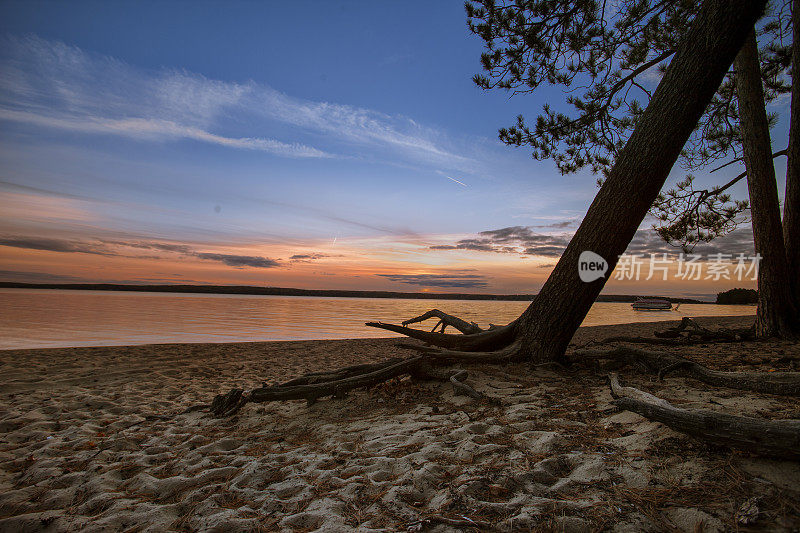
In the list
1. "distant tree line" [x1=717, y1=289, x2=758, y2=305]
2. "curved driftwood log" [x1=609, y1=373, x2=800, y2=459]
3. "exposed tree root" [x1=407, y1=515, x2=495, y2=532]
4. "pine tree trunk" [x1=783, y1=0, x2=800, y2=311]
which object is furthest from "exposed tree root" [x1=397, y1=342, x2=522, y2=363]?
"distant tree line" [x1=717, y1=289, x2=758, y2=305]

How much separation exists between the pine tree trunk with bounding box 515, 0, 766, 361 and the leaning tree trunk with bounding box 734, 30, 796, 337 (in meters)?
3.87

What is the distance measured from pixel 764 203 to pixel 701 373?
4528 millimetres

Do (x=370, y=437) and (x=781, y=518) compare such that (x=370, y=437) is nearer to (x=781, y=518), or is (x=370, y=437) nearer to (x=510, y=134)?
(x=781, y=518)

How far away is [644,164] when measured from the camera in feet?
12.1

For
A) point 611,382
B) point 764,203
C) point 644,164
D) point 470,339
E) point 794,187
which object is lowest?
point 611,382

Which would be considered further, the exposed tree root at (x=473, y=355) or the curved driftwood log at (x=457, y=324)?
the curved driftwood log at (x=457, y=324)

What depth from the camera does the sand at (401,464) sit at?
5.60 feet

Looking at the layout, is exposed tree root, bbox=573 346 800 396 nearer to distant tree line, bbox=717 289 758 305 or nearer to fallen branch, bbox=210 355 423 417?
fallen branch, bbox=210 355 423 417

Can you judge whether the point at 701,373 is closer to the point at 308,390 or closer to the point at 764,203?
the point at 308,390

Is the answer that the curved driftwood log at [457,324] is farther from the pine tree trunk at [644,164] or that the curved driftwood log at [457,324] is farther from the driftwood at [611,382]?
the pine tree trunk at [644,164]

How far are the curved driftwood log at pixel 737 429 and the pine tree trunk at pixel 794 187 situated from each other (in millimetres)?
6259

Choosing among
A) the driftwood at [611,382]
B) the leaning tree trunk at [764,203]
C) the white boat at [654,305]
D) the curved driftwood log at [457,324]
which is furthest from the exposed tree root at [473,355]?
the white boat at [654,305]

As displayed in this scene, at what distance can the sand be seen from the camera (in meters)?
1.71

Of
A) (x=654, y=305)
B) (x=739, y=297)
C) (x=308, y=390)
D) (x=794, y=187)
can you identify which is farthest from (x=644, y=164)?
(x=739, y=297)
